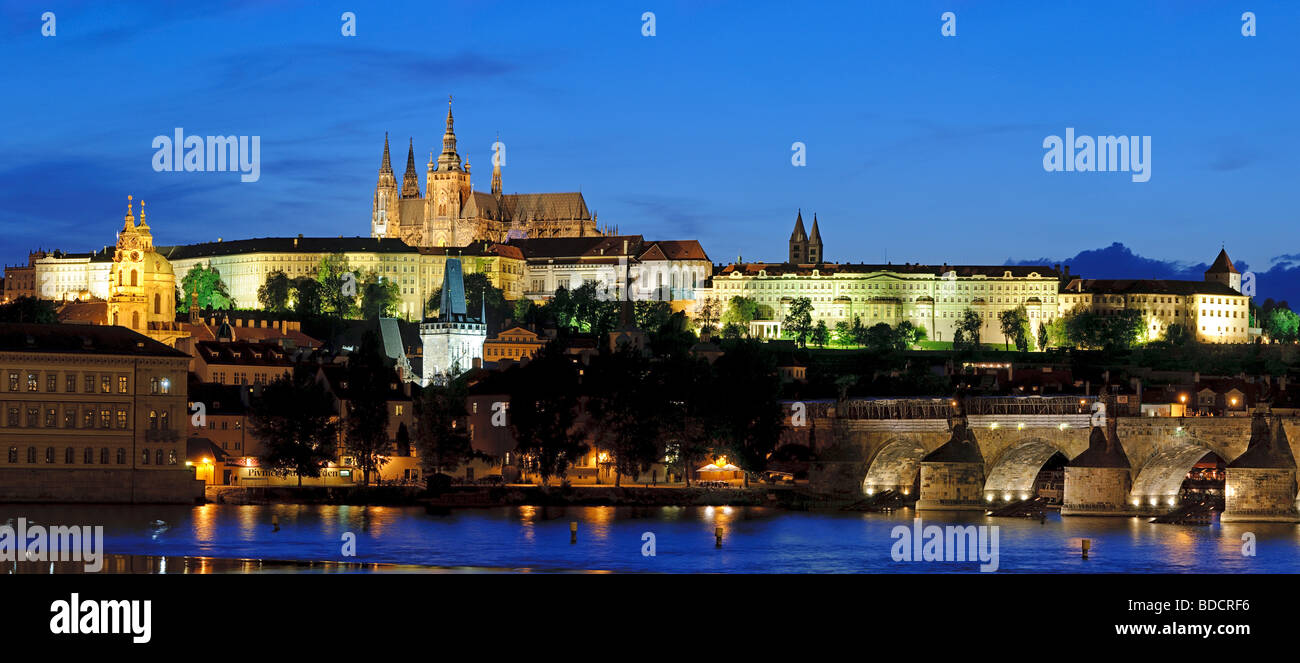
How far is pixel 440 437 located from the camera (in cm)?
7612

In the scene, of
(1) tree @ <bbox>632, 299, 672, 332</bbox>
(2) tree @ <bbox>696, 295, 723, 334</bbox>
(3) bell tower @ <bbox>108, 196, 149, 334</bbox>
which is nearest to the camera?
(3) bell tower @ <bbox>108, 196, 149, 334</bbox>

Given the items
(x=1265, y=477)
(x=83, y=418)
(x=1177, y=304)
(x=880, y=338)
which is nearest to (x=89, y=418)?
(x=83, y=418)

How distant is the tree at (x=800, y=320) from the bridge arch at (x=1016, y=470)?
115 meters

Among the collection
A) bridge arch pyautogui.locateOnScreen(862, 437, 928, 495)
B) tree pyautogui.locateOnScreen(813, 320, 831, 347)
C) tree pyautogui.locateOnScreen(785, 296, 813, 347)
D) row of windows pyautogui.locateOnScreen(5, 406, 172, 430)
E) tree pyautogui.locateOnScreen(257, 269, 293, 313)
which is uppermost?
tree pyautogui.locateOnScreen(257, 269, 293, 313)

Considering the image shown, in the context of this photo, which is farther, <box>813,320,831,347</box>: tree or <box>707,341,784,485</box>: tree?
<box>813,320,831,347</box>: tree

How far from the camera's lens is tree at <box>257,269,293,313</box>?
627 feet

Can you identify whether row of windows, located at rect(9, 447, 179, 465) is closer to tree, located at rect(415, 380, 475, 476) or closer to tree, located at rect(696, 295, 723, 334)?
tree, located at rect(415, 380, 475, 476)

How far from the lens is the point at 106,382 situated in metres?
64.9

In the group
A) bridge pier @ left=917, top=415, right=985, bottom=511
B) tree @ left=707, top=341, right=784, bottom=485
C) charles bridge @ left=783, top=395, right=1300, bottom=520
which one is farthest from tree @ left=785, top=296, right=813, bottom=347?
bridge pier @ left=917, top=415, right=985, bottom=511

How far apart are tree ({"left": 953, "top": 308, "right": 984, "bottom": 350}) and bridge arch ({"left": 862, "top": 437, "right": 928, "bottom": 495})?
375 ft

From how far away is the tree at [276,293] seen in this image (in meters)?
191
